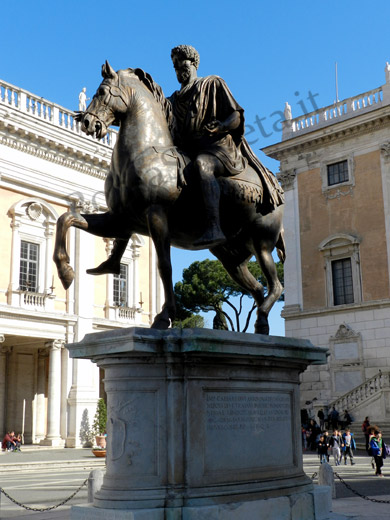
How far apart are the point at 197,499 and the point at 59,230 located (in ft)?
8.94

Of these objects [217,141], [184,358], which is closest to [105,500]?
[184,358]

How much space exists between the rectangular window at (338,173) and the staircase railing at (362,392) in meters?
10.2

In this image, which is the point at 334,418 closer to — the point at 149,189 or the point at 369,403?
the point at 369,403

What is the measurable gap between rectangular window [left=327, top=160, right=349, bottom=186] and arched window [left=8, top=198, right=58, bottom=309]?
14.2m

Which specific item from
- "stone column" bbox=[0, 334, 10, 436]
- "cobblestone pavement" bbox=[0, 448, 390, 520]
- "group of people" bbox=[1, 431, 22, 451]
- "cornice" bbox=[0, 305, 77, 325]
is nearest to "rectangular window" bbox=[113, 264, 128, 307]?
"cornice" bbox=[0, 305, 77, 325]

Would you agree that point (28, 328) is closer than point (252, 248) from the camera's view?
No

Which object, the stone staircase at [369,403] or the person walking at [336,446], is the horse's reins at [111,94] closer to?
the person walking at [336,446]

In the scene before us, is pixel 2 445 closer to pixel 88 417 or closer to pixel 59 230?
pixel 88 417

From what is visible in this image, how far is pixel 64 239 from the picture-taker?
20.2 feet

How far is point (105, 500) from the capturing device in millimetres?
5207

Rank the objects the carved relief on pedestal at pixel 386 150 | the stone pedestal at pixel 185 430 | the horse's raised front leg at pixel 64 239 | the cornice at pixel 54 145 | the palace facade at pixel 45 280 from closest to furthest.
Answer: the stone pedestal at pixel 185 430 < the horse's raised front leg at pixel 64 239 < the cornice at pixel 54 145 < the palace facade at pixel 45 280 < the carved relief on pedestal at pixel 386 150

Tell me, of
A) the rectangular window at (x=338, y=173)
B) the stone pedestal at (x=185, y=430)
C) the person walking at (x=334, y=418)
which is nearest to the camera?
the stone pedestal at (x=185, y=430)

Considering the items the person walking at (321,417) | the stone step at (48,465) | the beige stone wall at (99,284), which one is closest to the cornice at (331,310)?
the person walking at (321,417)

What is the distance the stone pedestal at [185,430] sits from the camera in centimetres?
521
